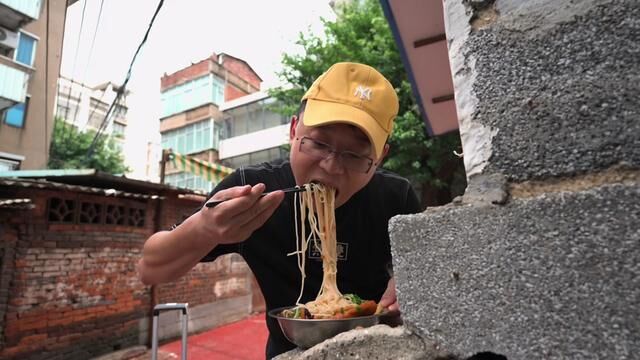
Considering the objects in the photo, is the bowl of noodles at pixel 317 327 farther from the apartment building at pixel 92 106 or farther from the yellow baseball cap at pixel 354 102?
the apartment building at pixel 92 106

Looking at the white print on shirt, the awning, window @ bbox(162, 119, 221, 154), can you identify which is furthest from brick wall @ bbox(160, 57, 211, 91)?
the white print on shirt

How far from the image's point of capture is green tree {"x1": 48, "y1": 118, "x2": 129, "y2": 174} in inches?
752

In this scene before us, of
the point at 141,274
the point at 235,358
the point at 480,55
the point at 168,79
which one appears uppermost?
the point at 168,79

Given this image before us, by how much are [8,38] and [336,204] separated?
60.7ft

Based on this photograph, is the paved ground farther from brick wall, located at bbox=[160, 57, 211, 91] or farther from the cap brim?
brick wall, located at bbox=[160, 57, 211, 91]

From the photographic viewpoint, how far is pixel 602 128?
80 centimetres

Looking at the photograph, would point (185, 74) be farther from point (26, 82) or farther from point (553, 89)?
point (553, 89)

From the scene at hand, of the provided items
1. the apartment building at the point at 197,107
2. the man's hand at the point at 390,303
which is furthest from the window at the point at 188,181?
the man's hand at the point at 390,303

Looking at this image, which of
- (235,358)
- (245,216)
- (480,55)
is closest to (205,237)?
Answer: (245,216)

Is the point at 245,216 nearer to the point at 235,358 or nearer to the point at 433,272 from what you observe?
the point at 433,272

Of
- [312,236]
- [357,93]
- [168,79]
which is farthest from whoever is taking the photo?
[168,79]

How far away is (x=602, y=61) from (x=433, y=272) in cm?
57

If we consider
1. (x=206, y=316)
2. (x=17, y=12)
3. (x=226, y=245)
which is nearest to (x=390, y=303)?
(x=226, y=245)

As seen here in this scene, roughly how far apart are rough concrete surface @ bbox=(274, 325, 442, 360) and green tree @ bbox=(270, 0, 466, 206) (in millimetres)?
7681
